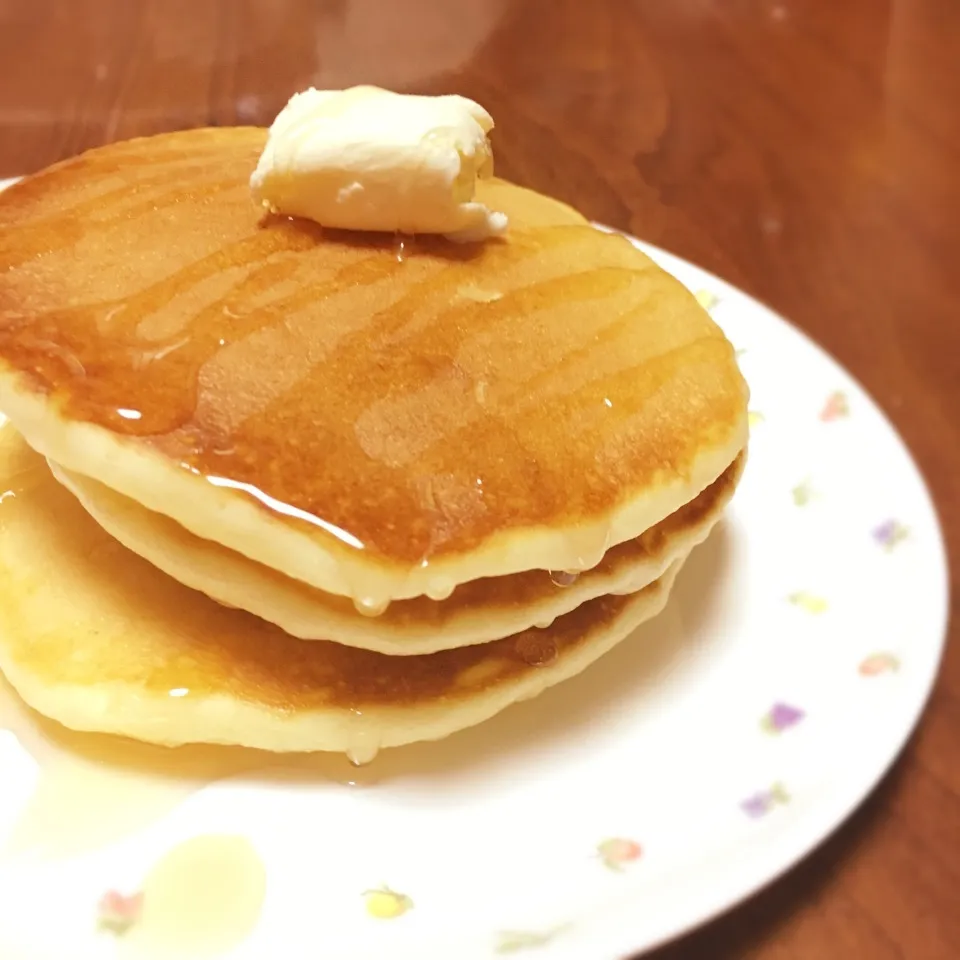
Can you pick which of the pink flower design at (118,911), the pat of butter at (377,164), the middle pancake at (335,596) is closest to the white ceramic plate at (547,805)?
the pink flower design at (118,911)

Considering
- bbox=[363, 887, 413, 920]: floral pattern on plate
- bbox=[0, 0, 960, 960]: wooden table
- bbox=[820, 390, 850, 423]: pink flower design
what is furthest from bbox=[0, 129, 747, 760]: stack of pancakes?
bbox=[0, 0, 960, 960]: wooden table

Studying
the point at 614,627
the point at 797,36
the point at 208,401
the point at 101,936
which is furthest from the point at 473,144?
the point at 797,36

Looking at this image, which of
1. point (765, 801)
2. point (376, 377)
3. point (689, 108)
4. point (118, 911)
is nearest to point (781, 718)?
point (765, 801)

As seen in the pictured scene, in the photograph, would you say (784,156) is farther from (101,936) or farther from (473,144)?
(101,936)

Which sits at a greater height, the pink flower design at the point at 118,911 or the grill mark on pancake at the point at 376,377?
the grill mark on pancake at the point at 376,377

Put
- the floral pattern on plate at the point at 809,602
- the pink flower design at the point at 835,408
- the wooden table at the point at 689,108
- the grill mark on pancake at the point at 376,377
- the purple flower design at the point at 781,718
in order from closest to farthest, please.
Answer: the grill mark on pancake at the point at 376,377
the purple flower design at the point at 781,718
the floral pattern on plate at the point at 809,602
the pink flower design at the point at 835,408
the wooden table at the point at 689,108

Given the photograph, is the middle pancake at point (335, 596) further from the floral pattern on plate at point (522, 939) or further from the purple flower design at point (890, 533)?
the purple flower design at point (890, 533)

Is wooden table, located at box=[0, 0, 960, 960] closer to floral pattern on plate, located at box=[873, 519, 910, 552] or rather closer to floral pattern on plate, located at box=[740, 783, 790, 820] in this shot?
floral pattern on plate, located at box=[873, 519, 910, 552]

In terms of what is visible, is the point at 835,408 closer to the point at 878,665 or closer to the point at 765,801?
the point at 878,665

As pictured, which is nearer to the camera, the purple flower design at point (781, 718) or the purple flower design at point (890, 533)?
the purple flower design at point (781, 718)
